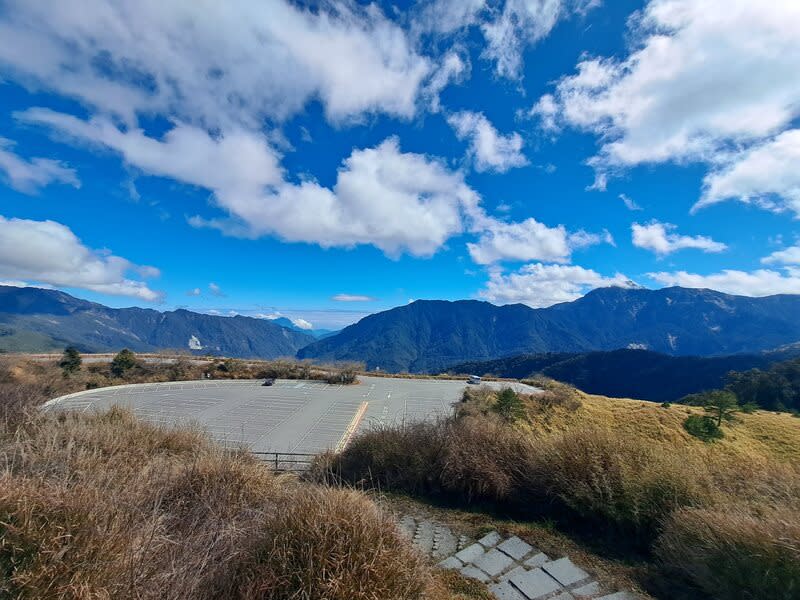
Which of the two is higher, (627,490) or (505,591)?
(627,490)

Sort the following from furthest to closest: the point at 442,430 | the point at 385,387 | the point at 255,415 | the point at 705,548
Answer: the point at 385,387, the point at 255,415, the point at 442,430, the point at 705,548

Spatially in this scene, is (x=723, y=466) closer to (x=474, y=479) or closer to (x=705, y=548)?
(x=705, y=548)

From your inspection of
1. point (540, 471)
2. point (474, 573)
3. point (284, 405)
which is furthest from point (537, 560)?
point (284, 405)

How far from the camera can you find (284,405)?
26.3 m

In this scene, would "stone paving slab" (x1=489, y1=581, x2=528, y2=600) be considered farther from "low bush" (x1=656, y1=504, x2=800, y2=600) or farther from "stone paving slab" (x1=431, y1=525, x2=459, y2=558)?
"low bush" (x1=656, y1=504, x2=800, y2=600)

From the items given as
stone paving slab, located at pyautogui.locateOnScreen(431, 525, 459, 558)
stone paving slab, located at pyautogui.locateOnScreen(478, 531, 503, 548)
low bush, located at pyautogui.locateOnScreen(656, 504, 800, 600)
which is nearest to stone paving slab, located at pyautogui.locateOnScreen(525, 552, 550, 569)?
stone paving slab, located at pyautogui.locateOnScreen(478, 531, 503, 548)

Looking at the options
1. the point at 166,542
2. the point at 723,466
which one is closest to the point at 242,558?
the point at 166,542

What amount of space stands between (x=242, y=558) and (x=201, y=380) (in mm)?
36542

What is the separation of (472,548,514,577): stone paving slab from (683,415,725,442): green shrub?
70.5ft

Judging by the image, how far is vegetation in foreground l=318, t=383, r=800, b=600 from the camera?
3.74 m

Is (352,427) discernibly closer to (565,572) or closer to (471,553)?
(471,553)

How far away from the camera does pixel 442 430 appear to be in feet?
27.4

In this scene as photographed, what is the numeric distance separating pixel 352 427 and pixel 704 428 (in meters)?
19.3

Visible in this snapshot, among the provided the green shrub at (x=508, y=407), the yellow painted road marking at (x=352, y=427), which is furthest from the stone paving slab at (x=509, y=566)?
the green shrub at (x=508, y=407)
